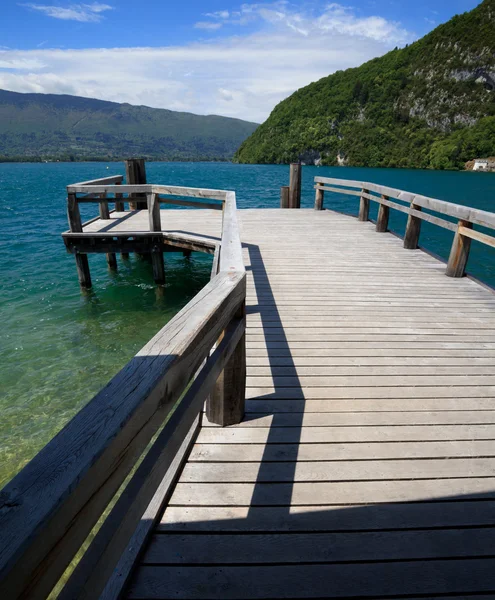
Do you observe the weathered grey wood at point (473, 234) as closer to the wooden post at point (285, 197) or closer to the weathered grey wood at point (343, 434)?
the weathered grey wood at point (343, 434)

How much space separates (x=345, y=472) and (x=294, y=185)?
36.5ft

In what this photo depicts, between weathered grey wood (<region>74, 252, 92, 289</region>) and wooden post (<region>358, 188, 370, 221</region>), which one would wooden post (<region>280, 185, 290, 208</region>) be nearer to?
wooden post (<region>358, 188, 370, 221</region>)

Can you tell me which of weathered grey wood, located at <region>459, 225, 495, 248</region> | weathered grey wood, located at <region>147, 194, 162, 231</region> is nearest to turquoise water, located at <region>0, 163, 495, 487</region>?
weathered grey wood, located at <region>147, 194, 162, 231</region>

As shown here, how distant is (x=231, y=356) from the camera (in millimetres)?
2410

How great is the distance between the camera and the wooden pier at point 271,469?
885 millimetres

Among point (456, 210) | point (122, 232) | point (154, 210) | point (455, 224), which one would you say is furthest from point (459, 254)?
Answer: point (122, 232)

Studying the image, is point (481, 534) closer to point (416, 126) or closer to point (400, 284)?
point (400, 284)

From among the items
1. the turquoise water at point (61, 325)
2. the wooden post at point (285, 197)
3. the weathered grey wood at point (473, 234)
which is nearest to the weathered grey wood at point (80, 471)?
the turquoise water at point (61, 325)

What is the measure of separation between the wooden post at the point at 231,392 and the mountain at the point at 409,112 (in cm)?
10273

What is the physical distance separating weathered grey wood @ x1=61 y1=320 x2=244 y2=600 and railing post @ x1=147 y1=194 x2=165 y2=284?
6.91 meters

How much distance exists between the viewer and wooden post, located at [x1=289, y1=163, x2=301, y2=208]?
463 inches

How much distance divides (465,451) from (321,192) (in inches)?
420

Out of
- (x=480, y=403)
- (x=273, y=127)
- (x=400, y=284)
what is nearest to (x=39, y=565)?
(x=480, y=403)

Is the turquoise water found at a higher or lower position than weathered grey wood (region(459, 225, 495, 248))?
lower
